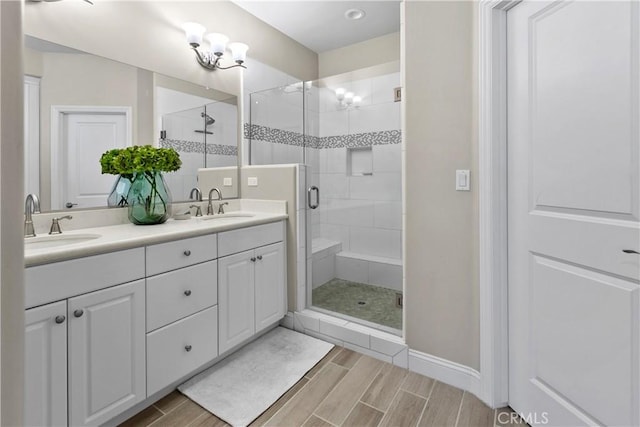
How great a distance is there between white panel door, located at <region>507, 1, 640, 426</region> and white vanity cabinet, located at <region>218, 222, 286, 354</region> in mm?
1481

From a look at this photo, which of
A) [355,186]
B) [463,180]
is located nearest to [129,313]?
[463,180]

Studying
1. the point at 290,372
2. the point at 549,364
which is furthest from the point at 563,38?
the point at 290,372

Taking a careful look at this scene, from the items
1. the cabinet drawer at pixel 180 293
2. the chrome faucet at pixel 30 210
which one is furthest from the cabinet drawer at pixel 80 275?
the chrome faucet at pixel 30 210

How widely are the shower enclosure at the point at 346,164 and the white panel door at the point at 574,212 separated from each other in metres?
1.34

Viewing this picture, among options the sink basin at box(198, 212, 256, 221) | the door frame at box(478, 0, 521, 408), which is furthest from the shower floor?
the sink basin at box(198, 212, 256, 221)

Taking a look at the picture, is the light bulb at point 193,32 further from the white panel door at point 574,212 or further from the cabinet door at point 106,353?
the white panel door at point 574,212

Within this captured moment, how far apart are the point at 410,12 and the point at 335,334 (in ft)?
6.87

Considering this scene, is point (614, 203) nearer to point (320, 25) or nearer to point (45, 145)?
point (45, 145)

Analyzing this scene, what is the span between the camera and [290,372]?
1.84m

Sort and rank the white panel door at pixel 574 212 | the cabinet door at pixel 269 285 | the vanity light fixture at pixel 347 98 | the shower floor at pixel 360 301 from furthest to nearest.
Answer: the vanity light fixture at pixel 347 98, the shower floor at pixel 360 301, the cabinet door at pixel 269 285, the white panel door at pixel 574 212

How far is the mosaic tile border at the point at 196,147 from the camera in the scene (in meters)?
2.14

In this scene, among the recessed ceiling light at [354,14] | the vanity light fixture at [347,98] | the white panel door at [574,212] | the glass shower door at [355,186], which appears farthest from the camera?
the vanity light fixture at [347,98]

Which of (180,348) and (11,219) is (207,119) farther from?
(11,219)

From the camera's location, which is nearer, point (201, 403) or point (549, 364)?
point (549, 364)
